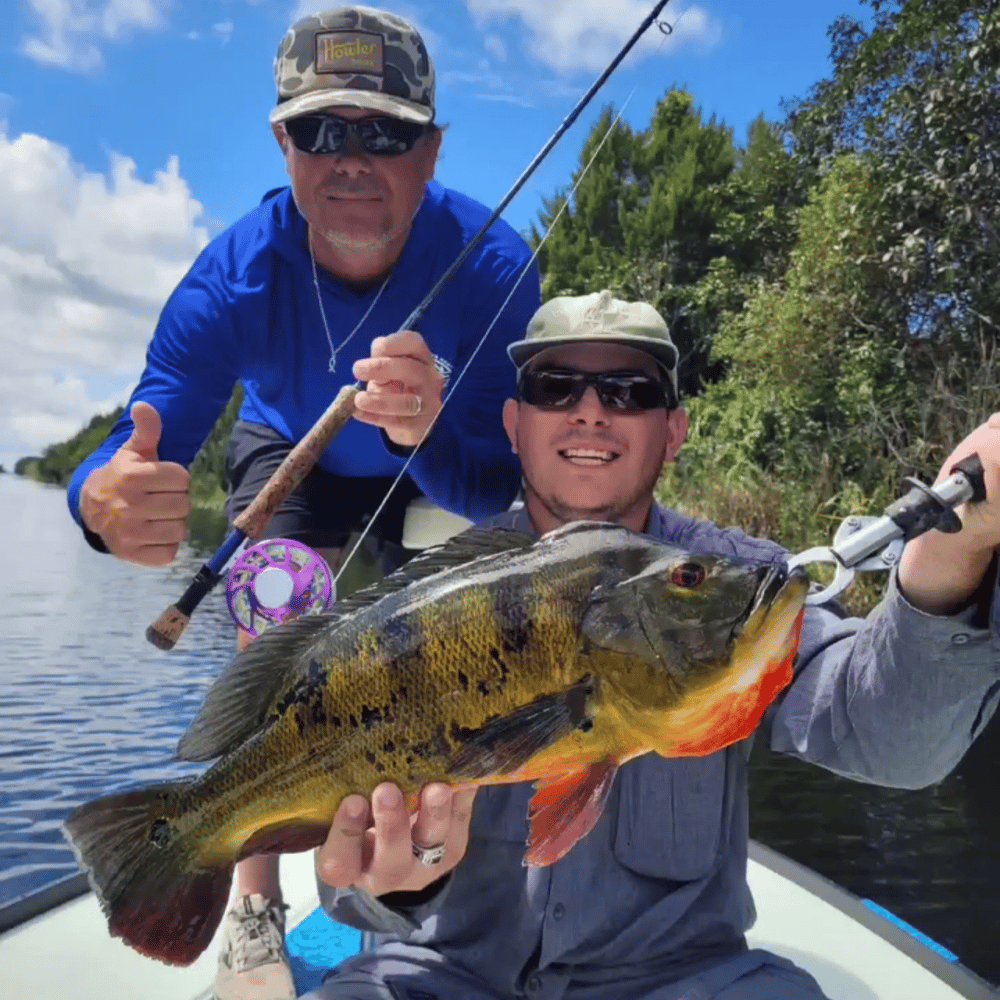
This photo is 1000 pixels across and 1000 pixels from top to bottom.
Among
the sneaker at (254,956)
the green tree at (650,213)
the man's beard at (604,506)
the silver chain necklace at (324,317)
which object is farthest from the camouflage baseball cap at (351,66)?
the green tree at (650,213)

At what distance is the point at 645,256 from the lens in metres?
29.4

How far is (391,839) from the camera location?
195 cm

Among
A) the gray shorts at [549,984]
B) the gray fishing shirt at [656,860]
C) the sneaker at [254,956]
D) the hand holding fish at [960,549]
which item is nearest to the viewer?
the hand holding fish at [960,549]

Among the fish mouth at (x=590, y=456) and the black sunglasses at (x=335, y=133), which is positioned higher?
the black sunglasses at (x=335, y=133)

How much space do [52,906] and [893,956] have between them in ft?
10.2

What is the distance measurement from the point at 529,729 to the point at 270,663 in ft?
1.76

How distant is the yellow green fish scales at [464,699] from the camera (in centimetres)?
162

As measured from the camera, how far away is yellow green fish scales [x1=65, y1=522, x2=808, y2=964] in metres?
1.62

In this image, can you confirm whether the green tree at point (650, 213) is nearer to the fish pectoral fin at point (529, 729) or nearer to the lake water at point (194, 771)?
the lake water at point (194, 771)

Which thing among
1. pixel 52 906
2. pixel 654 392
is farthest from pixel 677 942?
pixel 52 906

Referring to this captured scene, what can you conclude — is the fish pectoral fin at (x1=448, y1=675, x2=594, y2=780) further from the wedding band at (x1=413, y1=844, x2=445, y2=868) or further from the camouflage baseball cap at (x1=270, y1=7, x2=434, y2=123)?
the camouflage baseball cap at (x1=270, y1=7, x2=434, y2=123)

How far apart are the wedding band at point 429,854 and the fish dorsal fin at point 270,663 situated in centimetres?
44

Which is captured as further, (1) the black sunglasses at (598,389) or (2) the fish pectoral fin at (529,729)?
(1) the black sunglasses at (598,389)

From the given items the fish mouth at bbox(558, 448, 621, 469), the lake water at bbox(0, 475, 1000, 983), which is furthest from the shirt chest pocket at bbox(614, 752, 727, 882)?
the lake water at bbox(0, 475, 1000, 983)
